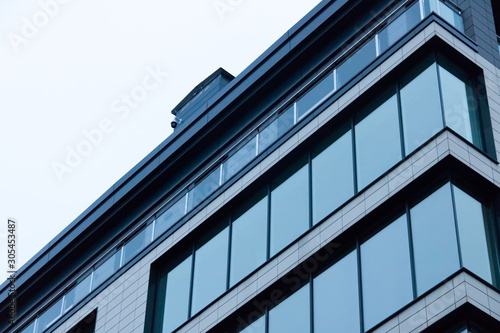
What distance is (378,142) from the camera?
26.9m

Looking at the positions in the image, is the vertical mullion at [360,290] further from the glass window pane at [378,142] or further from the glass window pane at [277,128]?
the glass window pane at [277,128]

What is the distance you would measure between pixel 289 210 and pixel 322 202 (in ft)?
4.38

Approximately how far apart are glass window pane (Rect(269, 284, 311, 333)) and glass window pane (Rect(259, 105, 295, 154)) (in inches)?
223

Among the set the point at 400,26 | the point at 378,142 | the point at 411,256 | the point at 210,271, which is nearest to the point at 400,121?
the point at 378,142

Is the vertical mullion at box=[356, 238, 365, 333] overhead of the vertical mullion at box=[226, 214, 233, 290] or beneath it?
beneath

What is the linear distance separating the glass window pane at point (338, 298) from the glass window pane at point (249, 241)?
286 centimetres

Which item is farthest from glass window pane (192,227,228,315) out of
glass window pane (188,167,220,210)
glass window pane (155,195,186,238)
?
glass window pane (155,195,186,238)

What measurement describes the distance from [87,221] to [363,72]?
1229 cm

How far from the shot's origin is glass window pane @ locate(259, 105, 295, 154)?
3023 centimetres

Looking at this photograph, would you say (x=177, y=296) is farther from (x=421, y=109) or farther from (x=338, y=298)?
(x=421, y=109)

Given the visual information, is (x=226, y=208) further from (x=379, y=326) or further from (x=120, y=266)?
(x=379, y=326)

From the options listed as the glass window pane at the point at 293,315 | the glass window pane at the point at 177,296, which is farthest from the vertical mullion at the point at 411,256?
the glass window pane at the point at 177,296

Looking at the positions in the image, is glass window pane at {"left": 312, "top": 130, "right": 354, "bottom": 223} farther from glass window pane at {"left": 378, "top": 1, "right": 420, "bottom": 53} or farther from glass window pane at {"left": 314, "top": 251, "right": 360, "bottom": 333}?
glass window pane at {"left": 378, "top": 1, "right": 420, "bottom": 53}

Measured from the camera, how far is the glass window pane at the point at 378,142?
86.1ft
